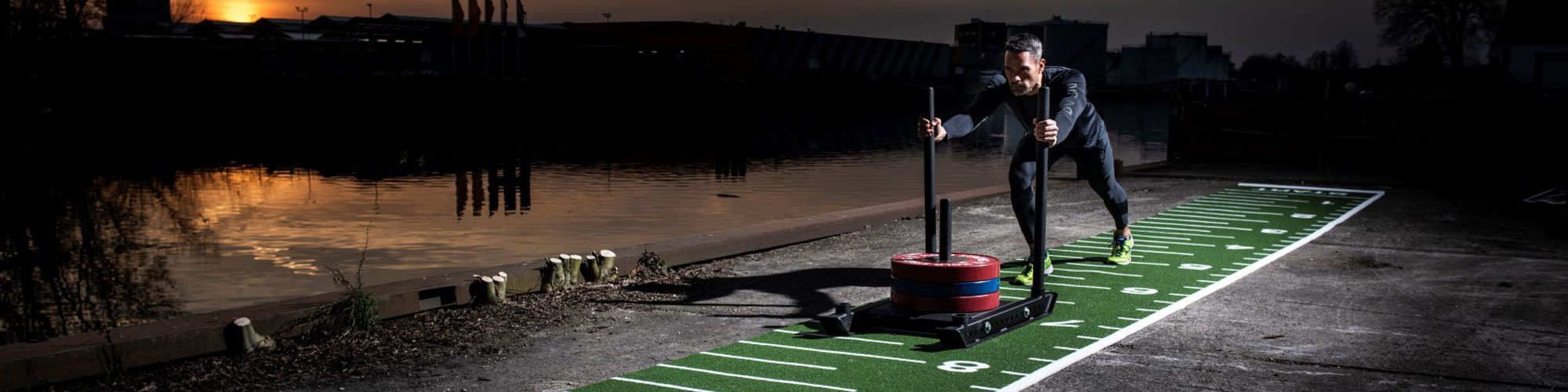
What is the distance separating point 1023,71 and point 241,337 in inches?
177

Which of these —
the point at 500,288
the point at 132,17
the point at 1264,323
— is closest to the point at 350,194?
the point at 500,288

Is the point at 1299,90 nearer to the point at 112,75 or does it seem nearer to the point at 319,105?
the point at 319,105

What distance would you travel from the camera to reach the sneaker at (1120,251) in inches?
363

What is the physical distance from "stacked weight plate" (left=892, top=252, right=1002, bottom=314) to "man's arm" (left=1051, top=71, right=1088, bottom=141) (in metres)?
0.92

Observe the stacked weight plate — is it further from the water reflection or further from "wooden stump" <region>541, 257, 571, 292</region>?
the water reflection

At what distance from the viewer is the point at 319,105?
51.1 metres

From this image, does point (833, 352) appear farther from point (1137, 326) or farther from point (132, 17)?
point (132, 17)

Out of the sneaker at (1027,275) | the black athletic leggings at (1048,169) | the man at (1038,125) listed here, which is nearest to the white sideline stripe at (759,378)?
the man at (1038,125)

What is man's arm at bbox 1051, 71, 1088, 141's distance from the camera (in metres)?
7.11

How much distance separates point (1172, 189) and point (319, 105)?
42585 millimetres

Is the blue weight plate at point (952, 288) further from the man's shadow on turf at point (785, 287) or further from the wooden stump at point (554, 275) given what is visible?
the wooden stump at point (554, 275)

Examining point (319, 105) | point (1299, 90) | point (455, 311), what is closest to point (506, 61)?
point (319, 105)

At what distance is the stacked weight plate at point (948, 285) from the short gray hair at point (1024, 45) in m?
1.48

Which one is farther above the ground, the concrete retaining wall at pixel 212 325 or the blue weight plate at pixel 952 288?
the blue weight plate at pixel 952 288
